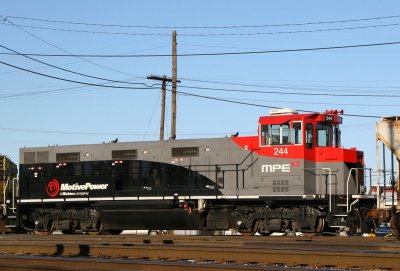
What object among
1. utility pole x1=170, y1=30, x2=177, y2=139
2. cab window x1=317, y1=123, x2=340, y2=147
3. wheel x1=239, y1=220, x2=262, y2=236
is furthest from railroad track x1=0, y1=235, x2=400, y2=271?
utility pole x1=170, y1=30, x2=177, y2=139

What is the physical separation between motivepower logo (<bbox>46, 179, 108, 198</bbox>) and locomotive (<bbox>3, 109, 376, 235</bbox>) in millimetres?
38

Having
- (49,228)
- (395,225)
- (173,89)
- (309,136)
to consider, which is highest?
(173,89)

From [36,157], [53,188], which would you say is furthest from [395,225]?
[36,157]

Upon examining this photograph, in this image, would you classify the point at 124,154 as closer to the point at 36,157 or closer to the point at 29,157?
the point at 36,157

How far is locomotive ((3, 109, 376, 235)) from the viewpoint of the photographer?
2260 cm

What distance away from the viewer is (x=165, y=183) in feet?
81.4

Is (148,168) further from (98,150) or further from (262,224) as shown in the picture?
(262,224)

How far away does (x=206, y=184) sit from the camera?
24.2 metres

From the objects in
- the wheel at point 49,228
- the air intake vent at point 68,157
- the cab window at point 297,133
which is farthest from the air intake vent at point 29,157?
the cab window at point 297,133

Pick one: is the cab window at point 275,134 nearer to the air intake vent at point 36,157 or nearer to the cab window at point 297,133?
the cab window at point 297,133

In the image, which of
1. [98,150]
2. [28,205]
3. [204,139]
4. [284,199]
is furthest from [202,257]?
[28,205]

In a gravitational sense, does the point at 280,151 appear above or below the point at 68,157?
above

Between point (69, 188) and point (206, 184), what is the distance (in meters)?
5.81

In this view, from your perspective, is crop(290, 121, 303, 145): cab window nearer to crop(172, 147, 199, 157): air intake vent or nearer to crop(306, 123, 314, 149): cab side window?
crop(306, 123, 314, 149): cab side window
